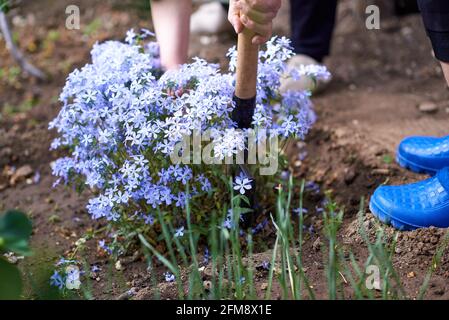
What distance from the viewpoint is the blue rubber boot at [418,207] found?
2090 millimetres

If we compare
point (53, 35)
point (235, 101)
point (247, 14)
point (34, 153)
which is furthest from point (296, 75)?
point (53, 35)

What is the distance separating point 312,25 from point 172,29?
114cm

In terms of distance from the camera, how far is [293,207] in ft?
7.95

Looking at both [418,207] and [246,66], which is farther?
[418,207]

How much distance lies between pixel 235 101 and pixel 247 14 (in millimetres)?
299

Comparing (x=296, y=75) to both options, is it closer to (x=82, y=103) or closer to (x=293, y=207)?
(x=293, y=207)

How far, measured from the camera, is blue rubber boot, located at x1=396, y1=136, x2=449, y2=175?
2383mm

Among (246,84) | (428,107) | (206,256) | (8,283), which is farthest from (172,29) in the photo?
(428,107)

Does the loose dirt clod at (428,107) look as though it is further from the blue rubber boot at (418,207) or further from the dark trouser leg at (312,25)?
the blue rubber boot at (418,207)

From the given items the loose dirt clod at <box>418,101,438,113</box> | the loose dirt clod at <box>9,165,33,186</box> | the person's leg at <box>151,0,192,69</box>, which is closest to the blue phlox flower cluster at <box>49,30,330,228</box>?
the person's leg at <box>151,0,192,69</box>

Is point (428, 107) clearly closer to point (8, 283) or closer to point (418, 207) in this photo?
point (418, 207)

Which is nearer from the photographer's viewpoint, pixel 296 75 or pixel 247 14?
pixel 247 14

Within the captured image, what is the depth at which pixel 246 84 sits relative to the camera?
2.04 metres

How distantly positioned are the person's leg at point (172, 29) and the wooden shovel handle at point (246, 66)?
344 millimetres
